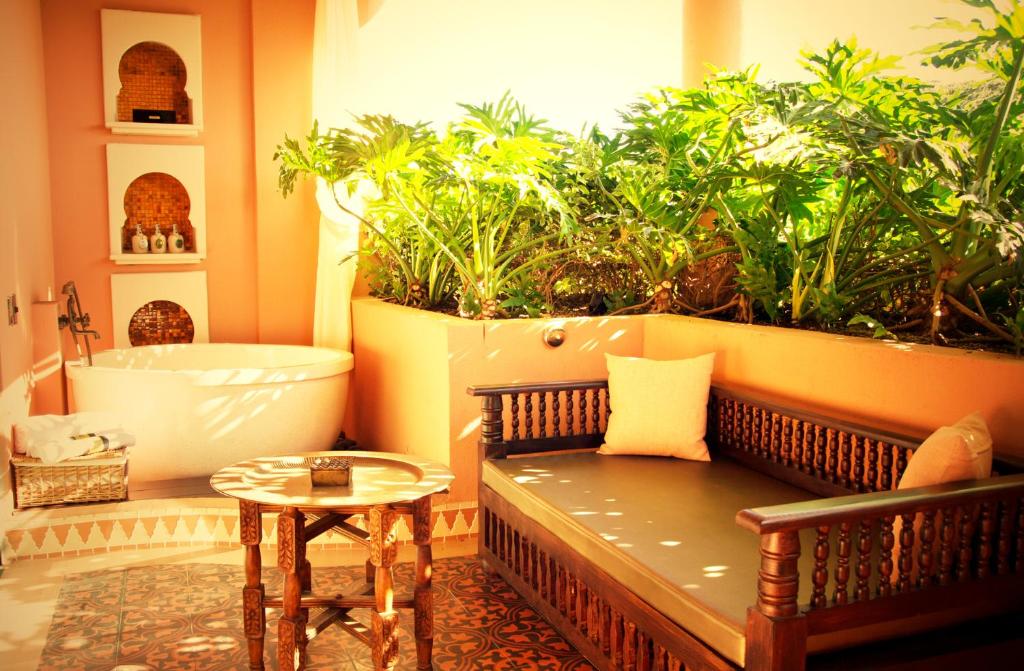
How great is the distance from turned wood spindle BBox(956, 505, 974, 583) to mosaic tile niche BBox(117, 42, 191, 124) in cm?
493

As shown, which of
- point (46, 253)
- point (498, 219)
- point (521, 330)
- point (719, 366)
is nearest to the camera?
point (719, 366)

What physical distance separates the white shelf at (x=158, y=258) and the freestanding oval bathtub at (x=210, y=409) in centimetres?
116

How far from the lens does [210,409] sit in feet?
14.0

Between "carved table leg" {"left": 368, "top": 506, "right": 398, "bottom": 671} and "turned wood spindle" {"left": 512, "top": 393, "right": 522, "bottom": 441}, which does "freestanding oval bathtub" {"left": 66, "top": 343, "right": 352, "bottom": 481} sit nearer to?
"turned wood spindle" {"left": 512, "top": 393, "right": 522, "bottom": 441}

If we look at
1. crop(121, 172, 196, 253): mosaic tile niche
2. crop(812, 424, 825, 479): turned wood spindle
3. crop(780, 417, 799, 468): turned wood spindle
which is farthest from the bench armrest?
crop(121, 172, 196, 253): mosaic tile niche

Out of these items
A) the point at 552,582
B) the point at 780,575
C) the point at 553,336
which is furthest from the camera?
the point at 553,336

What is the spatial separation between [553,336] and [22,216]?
8.91 feet

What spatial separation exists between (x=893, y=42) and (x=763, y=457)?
3240 millimetres

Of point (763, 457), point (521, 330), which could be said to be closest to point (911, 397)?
point (763, 457)

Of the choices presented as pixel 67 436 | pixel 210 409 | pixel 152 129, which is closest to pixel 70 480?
pixel 67 436

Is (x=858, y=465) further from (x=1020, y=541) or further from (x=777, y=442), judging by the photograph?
(x=1020, y=541)

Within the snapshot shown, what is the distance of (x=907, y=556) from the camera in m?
2.00

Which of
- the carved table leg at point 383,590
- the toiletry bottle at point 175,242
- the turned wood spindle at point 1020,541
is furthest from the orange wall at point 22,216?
the turned wood spindle at point 1020,541

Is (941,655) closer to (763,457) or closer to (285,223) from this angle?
(763,457)
